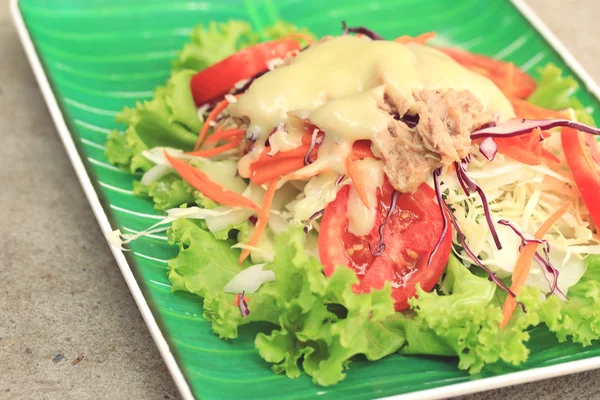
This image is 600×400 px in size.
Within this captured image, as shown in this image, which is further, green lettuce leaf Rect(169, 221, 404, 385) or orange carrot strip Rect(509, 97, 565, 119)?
orange carrot strip Rect(509, 97, 565, 119)

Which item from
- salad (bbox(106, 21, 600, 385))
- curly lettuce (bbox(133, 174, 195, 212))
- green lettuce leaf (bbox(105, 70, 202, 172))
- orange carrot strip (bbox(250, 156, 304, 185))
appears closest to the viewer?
salad (bbox(106, 21, 600, 385))

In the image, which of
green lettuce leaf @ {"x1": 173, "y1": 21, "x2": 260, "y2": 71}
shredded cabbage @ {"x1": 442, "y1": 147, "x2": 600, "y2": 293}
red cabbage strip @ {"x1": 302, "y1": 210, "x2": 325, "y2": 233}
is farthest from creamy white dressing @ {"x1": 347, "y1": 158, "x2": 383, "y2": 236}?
green lettuce leaf @ {"x1": 173, "y1": 21, "x2": 260, "y2": 71}

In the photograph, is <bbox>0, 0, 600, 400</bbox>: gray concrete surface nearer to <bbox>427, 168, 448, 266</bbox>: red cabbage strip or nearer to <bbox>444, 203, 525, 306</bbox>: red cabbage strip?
<bbox>444, 203, 525, 306</bbox>: red cabbage strip

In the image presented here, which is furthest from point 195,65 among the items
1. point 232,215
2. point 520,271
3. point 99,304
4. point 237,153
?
point 520,271

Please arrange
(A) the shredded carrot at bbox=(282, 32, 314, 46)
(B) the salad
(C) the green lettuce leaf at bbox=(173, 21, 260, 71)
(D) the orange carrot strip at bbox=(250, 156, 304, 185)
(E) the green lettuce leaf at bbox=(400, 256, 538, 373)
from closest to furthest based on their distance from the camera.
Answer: (E) the green lettuce leaf at bbox=(400, 256, 538, 373) < (B) the salad < (D) the orange carrot strip at bbox=(250, 156, 304, 185) < (A) the shredded carrot at bbox=(282, 32, 314, 46) < (C) the green lettuce leaf at bbox=(173, 21, 260, 71)

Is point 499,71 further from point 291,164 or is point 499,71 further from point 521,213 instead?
point 291,164

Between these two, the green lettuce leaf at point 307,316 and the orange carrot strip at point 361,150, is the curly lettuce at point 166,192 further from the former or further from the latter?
the orange carrot strip at point 361,150

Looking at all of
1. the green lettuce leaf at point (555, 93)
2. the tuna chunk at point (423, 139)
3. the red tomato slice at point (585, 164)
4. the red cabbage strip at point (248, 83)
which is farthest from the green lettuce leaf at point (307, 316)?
the green lettuce leaf at point (555, 93)

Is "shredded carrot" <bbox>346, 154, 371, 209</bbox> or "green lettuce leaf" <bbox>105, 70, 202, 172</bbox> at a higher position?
"shredded carrot" <bbox>346, 154, 371, 209</bbox>
